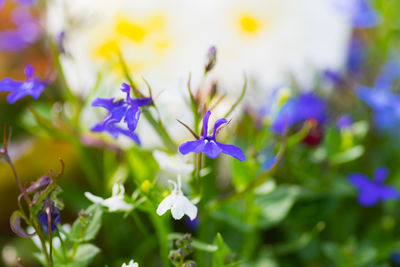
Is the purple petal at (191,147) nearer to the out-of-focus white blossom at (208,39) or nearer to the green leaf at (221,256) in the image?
the green leaf at (221,256)

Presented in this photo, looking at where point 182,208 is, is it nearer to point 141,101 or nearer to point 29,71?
point 141,101

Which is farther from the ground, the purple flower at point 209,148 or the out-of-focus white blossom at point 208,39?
the purple flower at point 209,148

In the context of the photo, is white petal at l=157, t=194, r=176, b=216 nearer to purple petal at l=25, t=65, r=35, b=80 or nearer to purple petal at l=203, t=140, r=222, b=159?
purple petal at l=203, t=140, r=222, b=159

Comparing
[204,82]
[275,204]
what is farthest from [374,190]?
[204,82]

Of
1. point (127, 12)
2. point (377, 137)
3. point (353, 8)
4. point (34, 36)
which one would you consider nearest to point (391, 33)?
point (353, 8)

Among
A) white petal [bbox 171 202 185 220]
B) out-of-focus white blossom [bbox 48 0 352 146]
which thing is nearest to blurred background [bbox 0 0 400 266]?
out-of-focus white blossom [bbox 48 0 352 146]

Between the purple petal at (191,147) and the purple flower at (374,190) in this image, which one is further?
the purple flower at (374,190)

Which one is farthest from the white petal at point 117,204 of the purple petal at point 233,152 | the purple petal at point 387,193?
the purple petal at point 387,193
